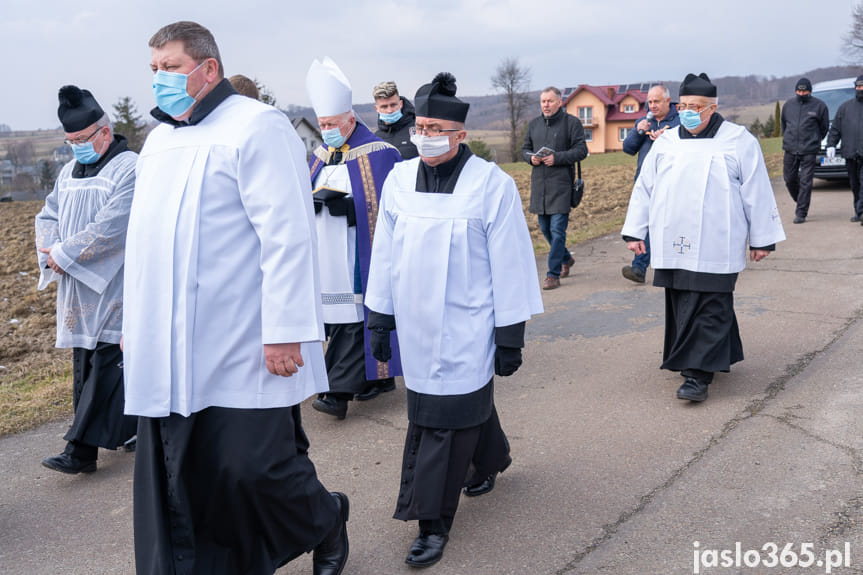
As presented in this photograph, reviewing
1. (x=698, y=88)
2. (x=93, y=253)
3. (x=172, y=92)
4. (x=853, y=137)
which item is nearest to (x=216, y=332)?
(x=172, y=92)

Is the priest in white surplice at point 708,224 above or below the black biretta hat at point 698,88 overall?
below

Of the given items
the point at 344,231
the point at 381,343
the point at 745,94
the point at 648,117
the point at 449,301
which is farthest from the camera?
the point at 745,94

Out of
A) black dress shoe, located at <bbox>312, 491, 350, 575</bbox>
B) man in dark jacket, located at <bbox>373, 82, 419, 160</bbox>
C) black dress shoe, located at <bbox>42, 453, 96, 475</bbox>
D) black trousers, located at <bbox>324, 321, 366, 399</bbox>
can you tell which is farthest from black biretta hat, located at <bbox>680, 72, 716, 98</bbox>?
black dress shoe, located at <bbox>42, 453, 96, 475</bbox>

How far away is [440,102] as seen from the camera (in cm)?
388

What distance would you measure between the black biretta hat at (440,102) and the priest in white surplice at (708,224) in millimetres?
2310

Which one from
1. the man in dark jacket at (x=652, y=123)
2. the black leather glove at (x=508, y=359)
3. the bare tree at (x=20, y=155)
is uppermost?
the man in dark jacket at (x=652, y=123)

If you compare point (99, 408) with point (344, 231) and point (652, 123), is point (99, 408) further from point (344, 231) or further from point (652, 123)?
point (652, 123)

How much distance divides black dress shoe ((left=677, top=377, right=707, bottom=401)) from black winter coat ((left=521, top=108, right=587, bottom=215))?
3.97m

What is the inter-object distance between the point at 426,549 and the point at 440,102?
→ 202cm

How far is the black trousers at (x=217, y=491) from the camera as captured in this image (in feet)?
10.0

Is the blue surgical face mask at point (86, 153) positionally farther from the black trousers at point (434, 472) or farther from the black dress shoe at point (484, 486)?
the black dress shoe at point (484, 486)

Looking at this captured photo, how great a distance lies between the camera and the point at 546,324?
7762 mm

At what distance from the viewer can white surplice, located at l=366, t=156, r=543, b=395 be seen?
3787mm

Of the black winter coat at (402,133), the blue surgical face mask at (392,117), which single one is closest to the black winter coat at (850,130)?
the black winter coat at (402,133)
